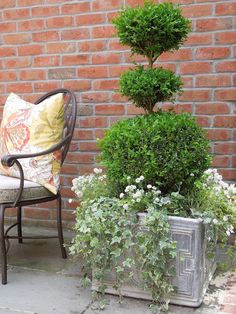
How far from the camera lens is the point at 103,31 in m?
2.71

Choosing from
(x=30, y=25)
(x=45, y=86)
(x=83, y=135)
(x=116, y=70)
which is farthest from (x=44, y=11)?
(x=83, y=135)

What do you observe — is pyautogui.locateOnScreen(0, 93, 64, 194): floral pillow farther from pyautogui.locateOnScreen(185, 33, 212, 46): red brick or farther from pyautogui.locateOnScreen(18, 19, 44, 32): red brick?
pyautogui.locateOnScreen(185, 33, 212, 46): red brick

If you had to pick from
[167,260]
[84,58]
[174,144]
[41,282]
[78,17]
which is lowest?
[41,282]

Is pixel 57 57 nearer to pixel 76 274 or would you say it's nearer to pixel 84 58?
pixel 84 58

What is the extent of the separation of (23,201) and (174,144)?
897mm

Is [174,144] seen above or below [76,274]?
above

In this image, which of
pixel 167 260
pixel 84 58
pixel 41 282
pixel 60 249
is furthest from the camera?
pixel 84 58

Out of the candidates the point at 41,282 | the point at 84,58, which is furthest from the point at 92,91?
the point at 41,282

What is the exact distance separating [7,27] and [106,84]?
2.95ft

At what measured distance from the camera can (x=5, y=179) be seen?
225 centimetres

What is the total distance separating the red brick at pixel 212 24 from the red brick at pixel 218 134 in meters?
0.62

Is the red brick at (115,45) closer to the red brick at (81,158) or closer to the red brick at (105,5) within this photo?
the red brick at (105,5)

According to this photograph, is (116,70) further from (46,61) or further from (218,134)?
(218,134)

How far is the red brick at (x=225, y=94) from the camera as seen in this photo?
247 cm
